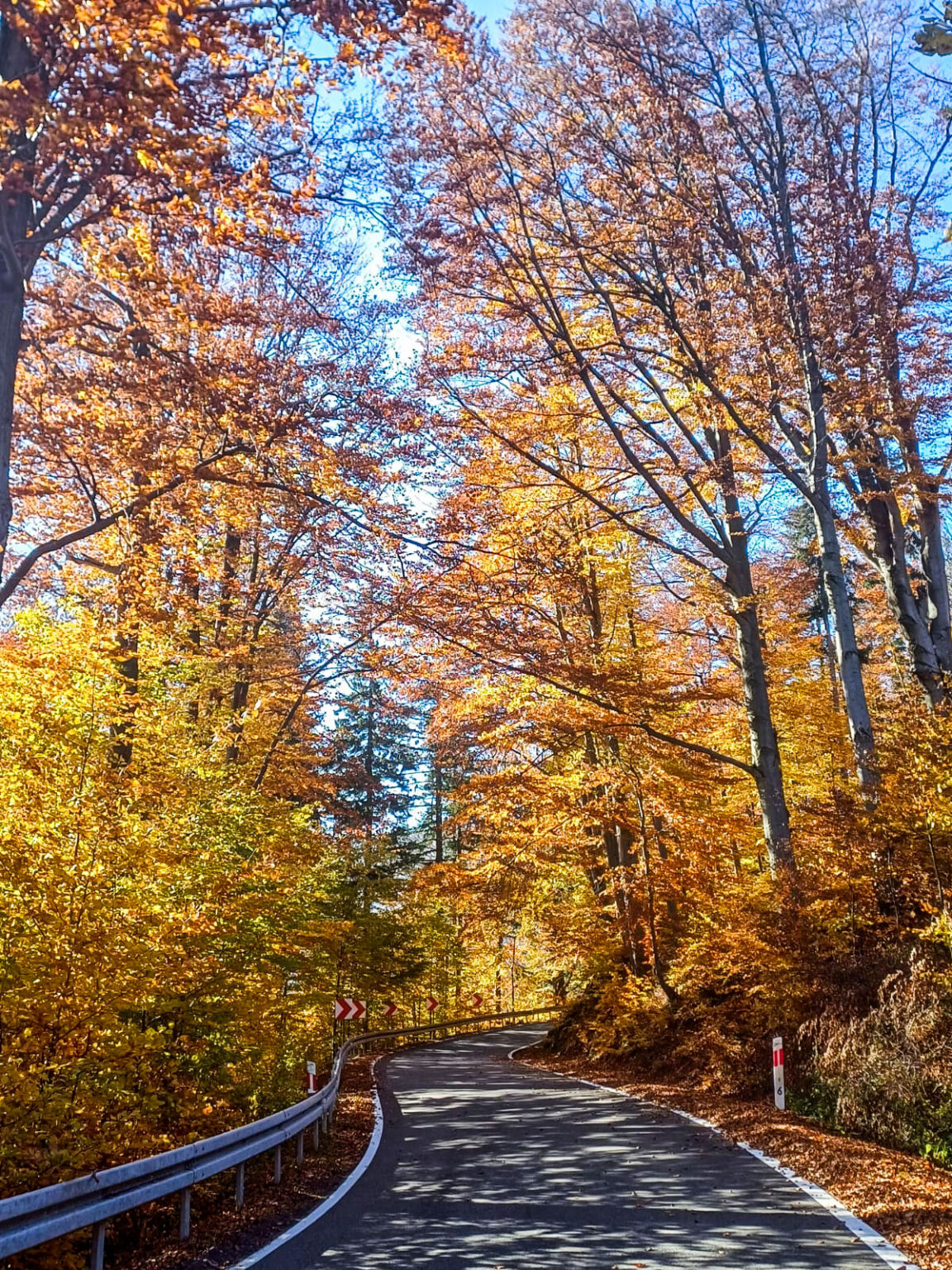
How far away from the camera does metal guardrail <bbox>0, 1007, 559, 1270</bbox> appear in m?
4.93

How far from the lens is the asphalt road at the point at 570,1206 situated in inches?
237

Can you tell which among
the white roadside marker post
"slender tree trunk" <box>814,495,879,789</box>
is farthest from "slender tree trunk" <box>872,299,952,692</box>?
the white roadside marker post

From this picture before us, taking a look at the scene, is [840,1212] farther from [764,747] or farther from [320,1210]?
[764,747]

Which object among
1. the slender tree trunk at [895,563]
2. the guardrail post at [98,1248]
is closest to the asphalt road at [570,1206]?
the guardrail post at [98,1248]

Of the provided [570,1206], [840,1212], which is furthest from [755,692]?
[570,1206]

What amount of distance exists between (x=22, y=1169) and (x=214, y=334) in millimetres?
9636

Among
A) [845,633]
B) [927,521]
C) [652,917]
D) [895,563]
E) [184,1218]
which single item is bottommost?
[184,1218]

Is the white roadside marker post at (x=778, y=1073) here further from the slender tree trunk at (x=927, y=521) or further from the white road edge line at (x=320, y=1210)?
the slender tree trunk at (x=927, y=521)

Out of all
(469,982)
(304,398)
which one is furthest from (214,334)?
(469,982)

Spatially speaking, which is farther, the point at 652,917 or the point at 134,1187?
the point at 652,917

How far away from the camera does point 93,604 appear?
51.8 ft

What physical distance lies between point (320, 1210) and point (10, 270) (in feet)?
26.4

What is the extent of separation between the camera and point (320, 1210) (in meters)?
7.94

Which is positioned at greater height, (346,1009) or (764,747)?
(764,747)
